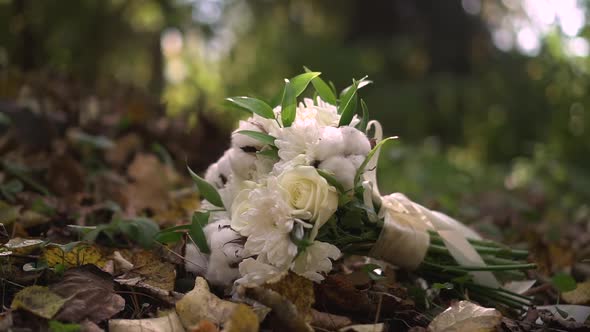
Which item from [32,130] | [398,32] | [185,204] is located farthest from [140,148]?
[398,32]

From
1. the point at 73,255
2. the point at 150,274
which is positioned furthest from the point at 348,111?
the point at 73,255

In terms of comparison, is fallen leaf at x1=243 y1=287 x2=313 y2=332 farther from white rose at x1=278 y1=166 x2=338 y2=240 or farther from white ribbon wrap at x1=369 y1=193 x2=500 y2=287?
white ribbon wrap at x1=369 y1=193 x2=500 y2=287

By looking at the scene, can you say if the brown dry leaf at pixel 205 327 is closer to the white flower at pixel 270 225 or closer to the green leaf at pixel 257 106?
the white flower at pixel 270 225

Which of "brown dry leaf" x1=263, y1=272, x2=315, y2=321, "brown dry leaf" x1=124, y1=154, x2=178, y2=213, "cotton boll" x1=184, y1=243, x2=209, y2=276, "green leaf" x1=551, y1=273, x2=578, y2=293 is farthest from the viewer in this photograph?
"brown dry leaf" x1=124, y1=154, x2=178, y2=213

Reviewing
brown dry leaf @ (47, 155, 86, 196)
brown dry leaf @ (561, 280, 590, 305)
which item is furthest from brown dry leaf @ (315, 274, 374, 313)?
brown dry leaf @ (47, 155, 86, 196)

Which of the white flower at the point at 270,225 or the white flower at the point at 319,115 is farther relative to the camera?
the white flower at the point at 319,115

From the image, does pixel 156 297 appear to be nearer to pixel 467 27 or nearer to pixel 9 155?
pixel 9 155

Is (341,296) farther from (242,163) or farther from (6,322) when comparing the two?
(6,322)

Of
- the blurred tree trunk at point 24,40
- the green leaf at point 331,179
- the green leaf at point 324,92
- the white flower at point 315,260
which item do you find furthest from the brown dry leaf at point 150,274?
the blurred tree trunk at point 24,40

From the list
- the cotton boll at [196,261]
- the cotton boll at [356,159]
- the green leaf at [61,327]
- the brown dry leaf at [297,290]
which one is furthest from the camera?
the cotton boll at [196,261]

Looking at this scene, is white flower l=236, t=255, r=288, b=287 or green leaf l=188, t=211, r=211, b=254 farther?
green leaf l=188, t=211, r=211, b=254
